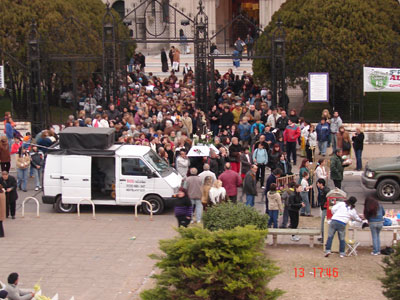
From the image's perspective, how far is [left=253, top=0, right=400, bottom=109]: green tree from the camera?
87.0ft

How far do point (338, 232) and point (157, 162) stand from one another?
5.72 m

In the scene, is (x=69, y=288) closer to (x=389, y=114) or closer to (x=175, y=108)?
(x=175, y=108)

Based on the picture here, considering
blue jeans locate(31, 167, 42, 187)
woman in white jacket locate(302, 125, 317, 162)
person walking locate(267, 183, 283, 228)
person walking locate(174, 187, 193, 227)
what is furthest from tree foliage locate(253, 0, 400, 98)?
person walking locate(174, 187, 193, 227)

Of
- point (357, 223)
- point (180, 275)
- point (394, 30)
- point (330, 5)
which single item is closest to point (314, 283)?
point (357, 223)

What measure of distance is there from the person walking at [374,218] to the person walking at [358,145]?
739 cm

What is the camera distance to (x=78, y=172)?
18531 millimetres

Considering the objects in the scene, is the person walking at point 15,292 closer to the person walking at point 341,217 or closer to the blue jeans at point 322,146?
the person walking at point 341,217

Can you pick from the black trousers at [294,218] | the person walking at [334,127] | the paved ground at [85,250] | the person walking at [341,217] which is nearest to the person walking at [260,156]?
the paved ground at [85,250]

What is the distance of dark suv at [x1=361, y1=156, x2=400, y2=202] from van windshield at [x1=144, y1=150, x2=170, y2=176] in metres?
5.14

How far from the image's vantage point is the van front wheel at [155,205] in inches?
732

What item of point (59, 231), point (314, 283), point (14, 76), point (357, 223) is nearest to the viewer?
point (314, 283)

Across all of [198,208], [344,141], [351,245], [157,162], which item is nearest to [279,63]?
[344,141]

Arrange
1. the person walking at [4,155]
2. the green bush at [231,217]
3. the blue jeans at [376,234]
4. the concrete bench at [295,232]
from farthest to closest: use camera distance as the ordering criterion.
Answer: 1. the person walking at [4,155]
2. the concrete bench at [295,232]
3. the blue jeans at [376,234]
4. the green bush at [231,217]

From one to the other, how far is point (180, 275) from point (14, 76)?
20.2 m
